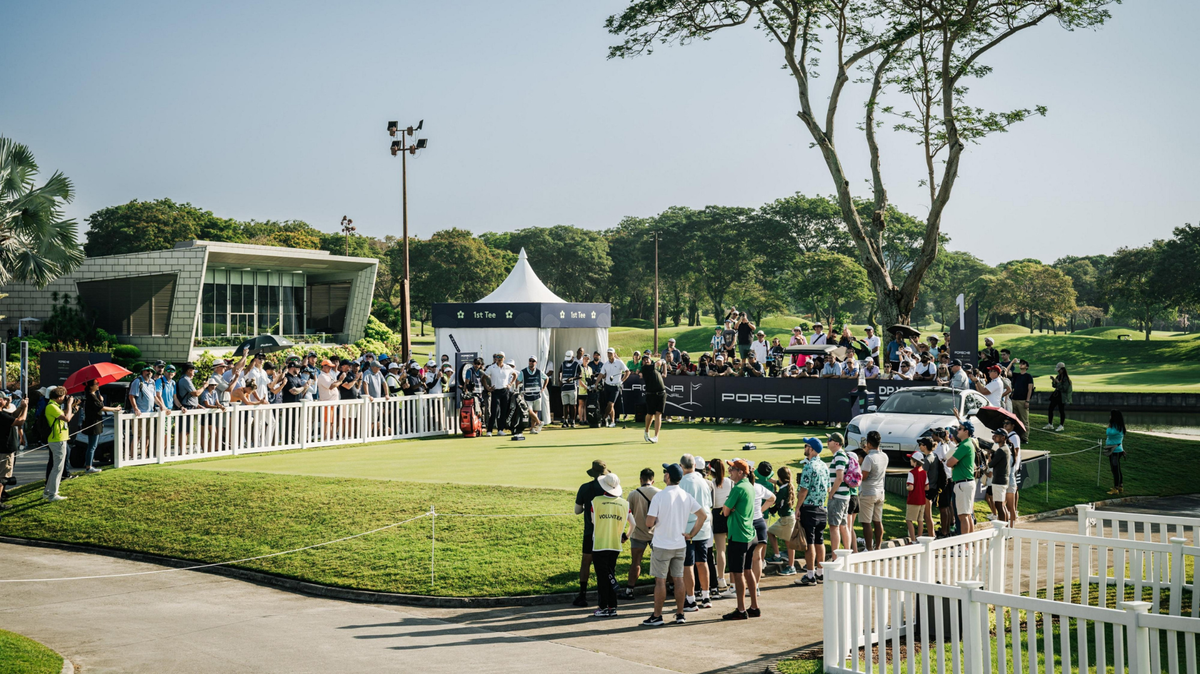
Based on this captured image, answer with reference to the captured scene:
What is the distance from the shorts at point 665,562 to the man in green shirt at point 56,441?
11166 millimetres

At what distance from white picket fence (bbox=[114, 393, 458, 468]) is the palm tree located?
534 inches

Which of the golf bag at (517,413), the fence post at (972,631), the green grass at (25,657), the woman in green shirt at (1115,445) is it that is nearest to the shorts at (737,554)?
the fence post at (972,631)

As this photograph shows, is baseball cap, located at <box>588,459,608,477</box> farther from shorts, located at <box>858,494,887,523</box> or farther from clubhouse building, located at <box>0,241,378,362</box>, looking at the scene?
clubhouse building, located at <box>0,241,378,362</box>

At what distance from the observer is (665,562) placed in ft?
32.8

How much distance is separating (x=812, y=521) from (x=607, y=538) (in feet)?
9.25

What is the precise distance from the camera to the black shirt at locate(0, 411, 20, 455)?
1617cm

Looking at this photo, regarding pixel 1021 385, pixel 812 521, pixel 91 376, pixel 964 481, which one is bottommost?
pixel 812 521

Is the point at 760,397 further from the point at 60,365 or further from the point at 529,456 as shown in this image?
the point at 60,365

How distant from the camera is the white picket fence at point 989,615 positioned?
5.98 m

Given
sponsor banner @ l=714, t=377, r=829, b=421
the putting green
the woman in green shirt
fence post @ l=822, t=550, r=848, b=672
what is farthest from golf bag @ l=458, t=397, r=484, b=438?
fence post @ l=822, t=550, r=848, b=672

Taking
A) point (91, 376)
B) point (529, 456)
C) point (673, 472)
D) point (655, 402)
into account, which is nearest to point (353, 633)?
point (673, 472)

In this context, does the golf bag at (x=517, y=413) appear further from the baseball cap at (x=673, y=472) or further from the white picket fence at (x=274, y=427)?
the baseball cap at (x=673, y=472)

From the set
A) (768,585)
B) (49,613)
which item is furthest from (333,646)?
(768,585)

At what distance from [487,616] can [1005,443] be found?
8.32 meters
